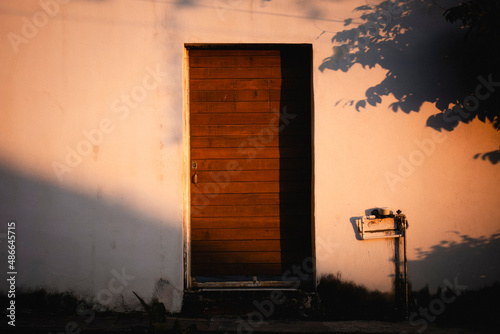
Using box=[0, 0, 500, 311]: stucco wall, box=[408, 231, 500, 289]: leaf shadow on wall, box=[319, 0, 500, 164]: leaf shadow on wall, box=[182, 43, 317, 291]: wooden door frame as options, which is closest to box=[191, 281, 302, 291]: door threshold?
box=[182, 43, 317, 291]: wooden door frame

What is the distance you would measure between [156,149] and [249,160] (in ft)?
3.65

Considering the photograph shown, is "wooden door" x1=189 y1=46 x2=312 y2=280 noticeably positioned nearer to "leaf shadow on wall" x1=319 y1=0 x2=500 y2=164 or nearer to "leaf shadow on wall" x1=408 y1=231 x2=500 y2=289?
"leaf shadow on wall" x1=319 y1=0 x2=500 y2=164

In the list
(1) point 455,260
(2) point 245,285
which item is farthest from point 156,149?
(1) point 455,260

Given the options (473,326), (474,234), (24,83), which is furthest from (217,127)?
(473,326)

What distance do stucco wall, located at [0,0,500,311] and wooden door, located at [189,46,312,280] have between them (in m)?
0.27

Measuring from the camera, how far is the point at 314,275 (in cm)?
395

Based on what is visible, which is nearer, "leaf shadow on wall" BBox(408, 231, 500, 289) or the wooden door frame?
"leaf shadow on wall" BBox(408, 231, 500, 289)

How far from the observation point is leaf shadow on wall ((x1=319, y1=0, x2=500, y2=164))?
153 inches

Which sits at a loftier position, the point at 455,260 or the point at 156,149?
the point at 156,149

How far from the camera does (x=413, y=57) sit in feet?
12.8

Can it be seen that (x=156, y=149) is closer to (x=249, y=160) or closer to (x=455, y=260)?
(x=249, y=160)

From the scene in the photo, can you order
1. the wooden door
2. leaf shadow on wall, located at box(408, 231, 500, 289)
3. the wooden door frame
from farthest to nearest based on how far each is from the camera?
1. the wooden door
2. the wooden door frame
3. leaf shadow on wall, located at box(408, 231, 500, 289)

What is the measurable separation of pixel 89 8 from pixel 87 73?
76 centimetres

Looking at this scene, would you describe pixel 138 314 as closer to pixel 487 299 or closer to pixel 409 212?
pixel 409 212
